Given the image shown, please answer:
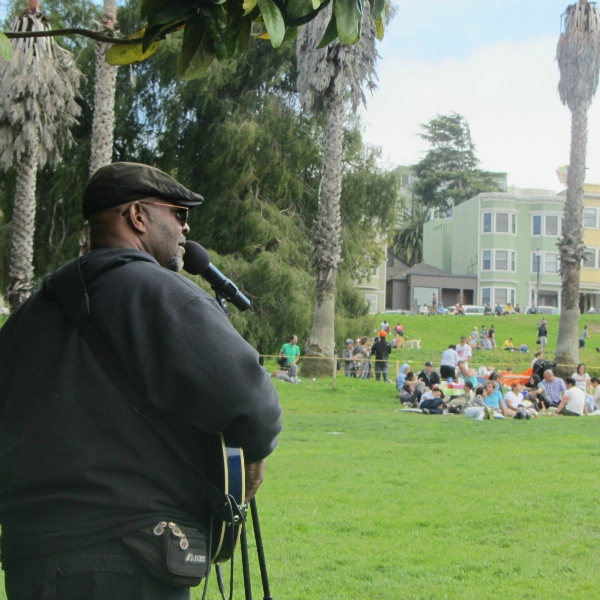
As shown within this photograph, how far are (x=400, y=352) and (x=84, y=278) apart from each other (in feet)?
130

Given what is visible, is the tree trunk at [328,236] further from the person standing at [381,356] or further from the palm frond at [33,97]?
the palm frond at [33,97]

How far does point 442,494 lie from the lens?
849 centimetres

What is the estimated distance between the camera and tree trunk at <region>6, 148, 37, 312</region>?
18344 millimetres

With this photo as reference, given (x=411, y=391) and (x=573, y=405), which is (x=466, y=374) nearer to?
(x=411, y=391)

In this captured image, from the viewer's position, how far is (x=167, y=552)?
232 centimetres

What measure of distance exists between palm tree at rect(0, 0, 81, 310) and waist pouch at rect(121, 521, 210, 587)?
647 inches

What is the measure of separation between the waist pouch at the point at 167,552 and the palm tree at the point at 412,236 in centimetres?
8639

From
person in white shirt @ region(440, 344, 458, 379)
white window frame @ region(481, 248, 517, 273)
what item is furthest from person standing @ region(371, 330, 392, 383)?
white window frame @ region(481, 248, 517, 273)

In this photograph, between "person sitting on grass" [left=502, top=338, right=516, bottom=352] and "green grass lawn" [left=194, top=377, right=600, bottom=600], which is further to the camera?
"person sitting on grass" [left=502, top=338, right=516, bottom=352]

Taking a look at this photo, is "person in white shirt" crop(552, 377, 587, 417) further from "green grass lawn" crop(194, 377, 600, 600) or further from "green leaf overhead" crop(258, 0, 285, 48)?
"green leaf overhead" crop(258, 0, 285, 48)

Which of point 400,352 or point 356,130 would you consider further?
point 400,352

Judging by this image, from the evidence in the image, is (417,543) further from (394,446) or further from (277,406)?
(394,446)

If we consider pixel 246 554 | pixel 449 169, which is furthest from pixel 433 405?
pixel 449 169

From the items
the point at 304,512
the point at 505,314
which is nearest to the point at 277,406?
the point at 304,512
